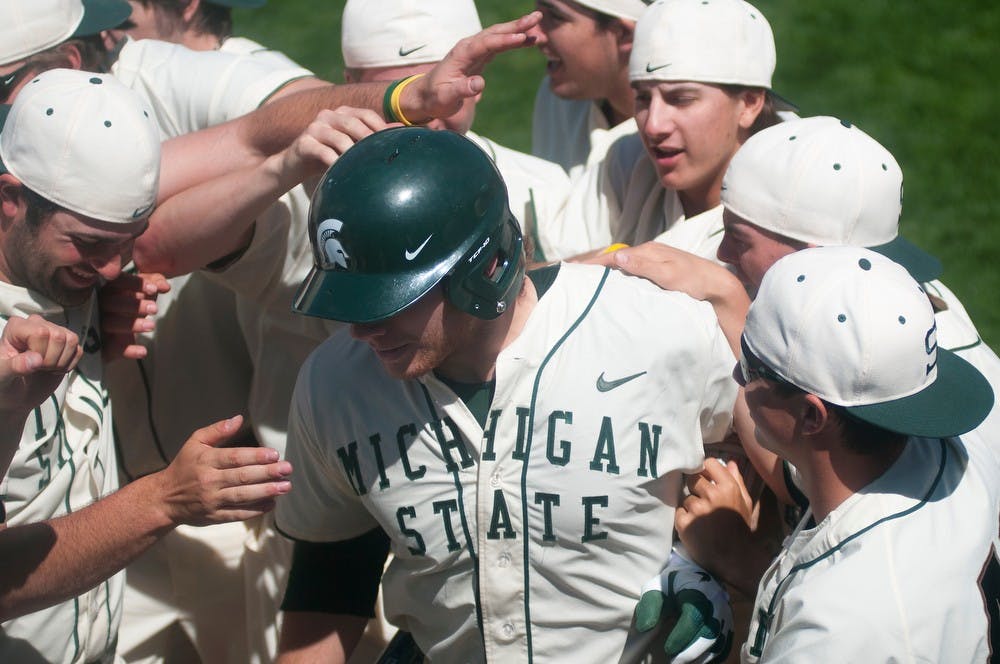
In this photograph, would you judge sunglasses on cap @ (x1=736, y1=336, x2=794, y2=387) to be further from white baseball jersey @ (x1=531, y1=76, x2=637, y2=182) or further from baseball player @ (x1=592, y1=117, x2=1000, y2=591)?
white baseball jersey @ (x1=531, y1=76, x2=637, y2=182)

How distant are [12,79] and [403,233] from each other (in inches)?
71.4

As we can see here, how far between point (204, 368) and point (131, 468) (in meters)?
0.43

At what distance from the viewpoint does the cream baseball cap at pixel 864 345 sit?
7.99 ft

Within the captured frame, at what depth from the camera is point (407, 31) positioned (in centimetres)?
416

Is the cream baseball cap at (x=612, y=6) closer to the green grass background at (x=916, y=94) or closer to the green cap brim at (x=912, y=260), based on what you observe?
the green cap brim at (x=912, y=260)

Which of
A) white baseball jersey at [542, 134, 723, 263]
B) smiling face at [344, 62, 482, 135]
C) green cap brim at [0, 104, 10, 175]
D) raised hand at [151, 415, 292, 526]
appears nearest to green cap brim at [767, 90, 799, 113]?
white baseball jersey at [542, 134, 723, 263]

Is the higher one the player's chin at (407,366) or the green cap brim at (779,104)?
the player's chin at (407,366)

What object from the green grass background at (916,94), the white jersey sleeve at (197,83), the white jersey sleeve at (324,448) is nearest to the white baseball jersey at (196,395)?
the white jersey sleeve at (197,83)

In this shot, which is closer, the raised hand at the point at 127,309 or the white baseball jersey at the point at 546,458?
the white baseball jersey at the point at 546,458

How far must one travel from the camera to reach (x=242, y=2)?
5.40 metres

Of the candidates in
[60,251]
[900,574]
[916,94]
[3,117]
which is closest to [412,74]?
[3,117]

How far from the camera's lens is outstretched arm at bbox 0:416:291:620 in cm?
278

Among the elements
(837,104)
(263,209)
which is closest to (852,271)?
(263,209)

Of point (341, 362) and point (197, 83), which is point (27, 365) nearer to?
point (341, 362)
